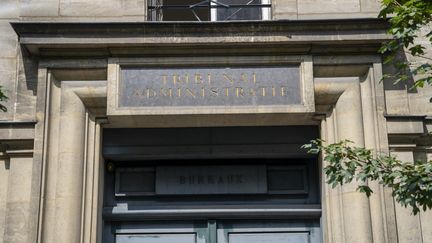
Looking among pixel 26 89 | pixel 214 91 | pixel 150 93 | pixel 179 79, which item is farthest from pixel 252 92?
pixel 26 89

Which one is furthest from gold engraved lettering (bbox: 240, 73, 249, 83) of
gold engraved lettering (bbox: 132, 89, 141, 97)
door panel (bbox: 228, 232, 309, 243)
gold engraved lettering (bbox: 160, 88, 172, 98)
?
door panel (bbox: 228, 232, 309, 243)

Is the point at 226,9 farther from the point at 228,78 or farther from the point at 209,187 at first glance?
the point at 209,187

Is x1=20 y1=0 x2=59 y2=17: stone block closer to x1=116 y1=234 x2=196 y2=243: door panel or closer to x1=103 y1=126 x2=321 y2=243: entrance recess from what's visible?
x1=103 y1=126 x2=321 y2=243: entrance recess

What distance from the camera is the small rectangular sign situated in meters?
9.92

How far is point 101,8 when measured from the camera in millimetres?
9898

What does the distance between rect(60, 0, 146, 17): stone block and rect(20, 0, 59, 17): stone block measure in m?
0.10

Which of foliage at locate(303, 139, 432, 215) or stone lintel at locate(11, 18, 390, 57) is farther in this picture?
stone lintel at locate(11, 18, 390, 57)

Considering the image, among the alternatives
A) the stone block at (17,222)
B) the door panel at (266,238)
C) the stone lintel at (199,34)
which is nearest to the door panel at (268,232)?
the door panel at (266,238)

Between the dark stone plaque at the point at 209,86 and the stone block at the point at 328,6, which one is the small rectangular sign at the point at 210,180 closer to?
the dark stone plaque at the point at 209,86

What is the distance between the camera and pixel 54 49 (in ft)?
30.9

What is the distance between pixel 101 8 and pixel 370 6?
3.97m

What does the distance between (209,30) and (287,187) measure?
2.64m

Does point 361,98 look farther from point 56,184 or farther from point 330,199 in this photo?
point 56,184

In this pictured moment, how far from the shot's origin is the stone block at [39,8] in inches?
388
